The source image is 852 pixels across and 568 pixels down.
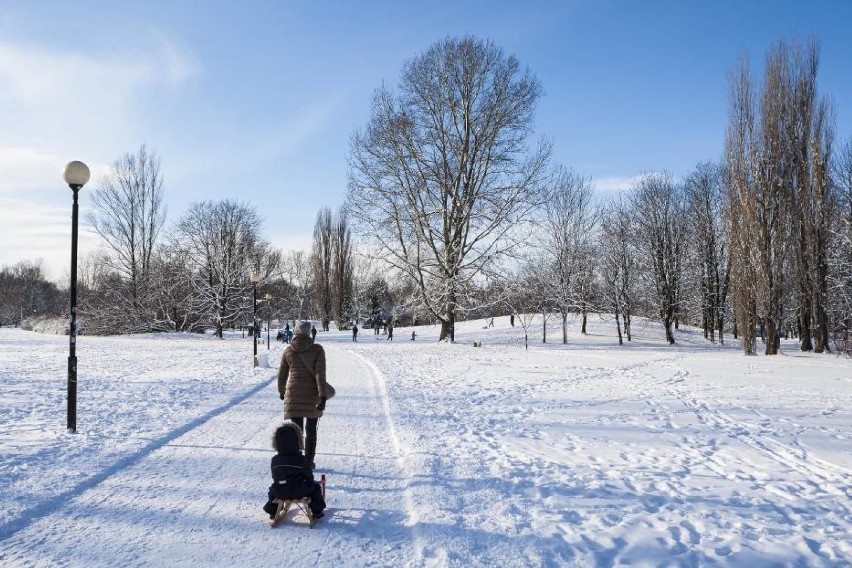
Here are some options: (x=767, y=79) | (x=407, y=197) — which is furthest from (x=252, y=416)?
(x=767, y=79)

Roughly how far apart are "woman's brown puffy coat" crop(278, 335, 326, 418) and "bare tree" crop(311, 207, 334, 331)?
51516mm

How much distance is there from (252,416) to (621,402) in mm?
7468

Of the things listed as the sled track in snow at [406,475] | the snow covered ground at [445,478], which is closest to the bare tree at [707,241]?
the snow covered ground at [445,478]

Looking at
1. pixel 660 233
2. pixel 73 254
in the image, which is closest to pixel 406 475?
pixel 73 254

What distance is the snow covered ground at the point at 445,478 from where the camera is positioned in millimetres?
3711

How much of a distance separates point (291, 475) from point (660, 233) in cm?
3910

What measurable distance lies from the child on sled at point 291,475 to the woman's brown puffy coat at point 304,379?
39.1 inches

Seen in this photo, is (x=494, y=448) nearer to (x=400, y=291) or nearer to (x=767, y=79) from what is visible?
(x=400, y=291)

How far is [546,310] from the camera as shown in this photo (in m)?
33.7

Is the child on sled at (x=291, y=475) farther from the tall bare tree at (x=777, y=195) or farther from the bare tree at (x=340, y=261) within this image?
the bare tree at (x=340, y=261)

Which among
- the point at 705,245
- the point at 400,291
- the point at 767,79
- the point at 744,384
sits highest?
the point at 767,79

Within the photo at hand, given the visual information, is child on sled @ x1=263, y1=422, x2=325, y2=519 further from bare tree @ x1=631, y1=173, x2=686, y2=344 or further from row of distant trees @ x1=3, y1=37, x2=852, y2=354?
bare tree @ x1=631, y1=173, x2=686, y2=344

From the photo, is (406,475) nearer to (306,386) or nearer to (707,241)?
(306,386)

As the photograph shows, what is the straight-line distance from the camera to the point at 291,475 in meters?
4.02
